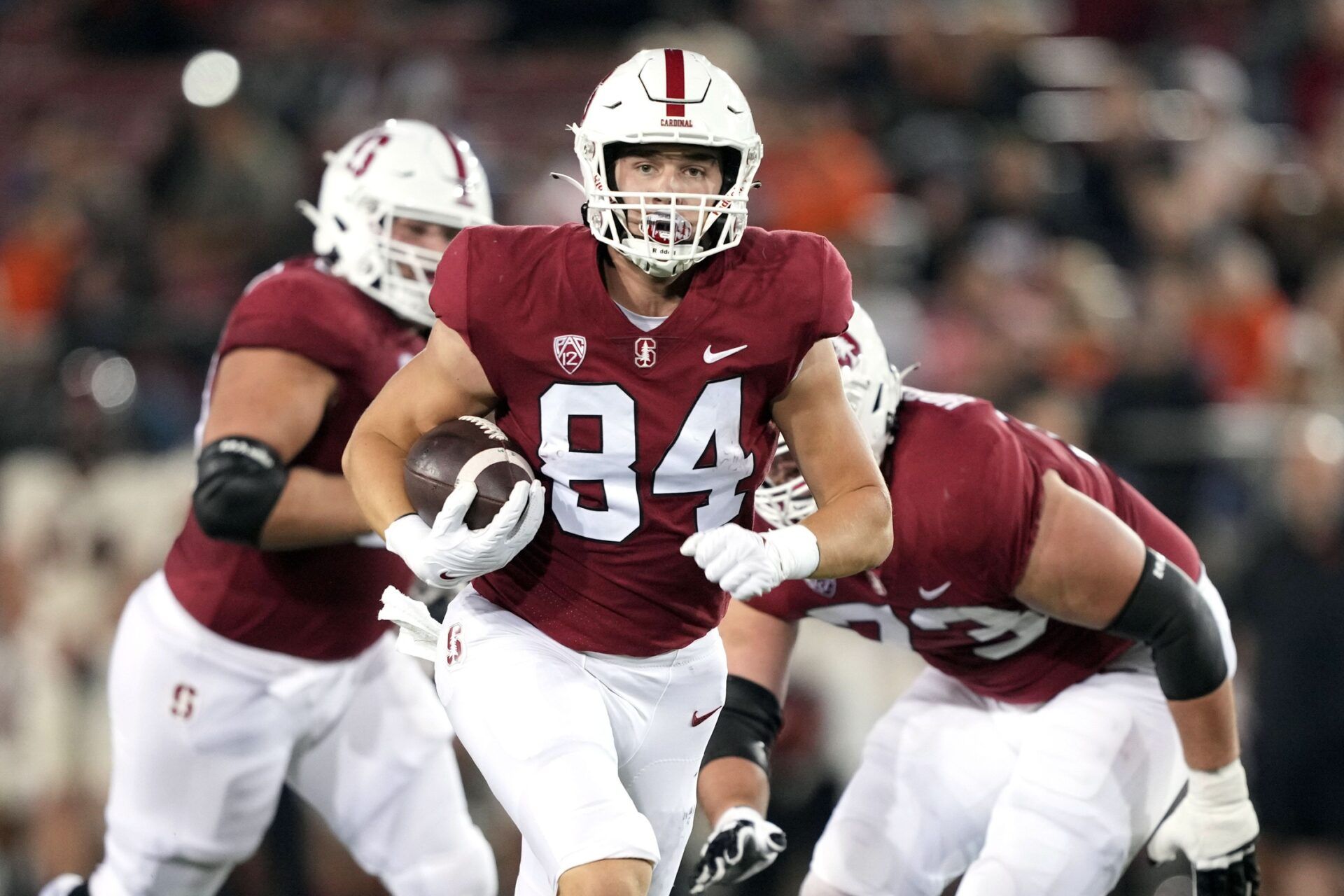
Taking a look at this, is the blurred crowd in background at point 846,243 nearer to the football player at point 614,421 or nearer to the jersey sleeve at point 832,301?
the football player at point 614,421

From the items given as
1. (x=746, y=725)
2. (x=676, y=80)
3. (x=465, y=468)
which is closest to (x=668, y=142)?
(x=676, y=80)

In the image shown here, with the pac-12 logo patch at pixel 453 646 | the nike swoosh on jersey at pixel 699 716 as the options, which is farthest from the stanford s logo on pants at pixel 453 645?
the nike swoosh on jersey at pixel 699 716

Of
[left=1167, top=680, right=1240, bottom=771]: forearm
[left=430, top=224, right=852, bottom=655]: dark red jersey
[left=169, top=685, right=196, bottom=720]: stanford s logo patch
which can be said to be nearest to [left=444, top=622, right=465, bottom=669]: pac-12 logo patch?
[left=430, top=224, right=852, bottom=655]: dark red jersey

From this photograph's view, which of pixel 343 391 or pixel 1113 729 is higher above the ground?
pixel 343 391

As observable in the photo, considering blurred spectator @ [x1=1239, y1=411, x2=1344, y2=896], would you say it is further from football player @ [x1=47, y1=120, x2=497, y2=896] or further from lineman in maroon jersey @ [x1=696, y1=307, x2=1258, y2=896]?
football player @ [x1=47, y1=120, x2=497, y2=896]

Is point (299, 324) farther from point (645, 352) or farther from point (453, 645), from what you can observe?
point (645, 352)

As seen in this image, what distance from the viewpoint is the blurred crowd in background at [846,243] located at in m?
6.12

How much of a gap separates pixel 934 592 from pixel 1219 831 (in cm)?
81

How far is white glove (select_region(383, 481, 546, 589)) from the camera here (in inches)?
118

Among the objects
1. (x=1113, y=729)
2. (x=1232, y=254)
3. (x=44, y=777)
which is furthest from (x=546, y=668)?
(x=1232, y=254)

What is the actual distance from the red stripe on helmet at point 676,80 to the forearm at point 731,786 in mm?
1453

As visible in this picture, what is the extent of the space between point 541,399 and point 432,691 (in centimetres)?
155

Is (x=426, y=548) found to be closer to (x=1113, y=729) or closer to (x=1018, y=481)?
(x=1018, y=481)

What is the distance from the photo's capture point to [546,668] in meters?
3.18
